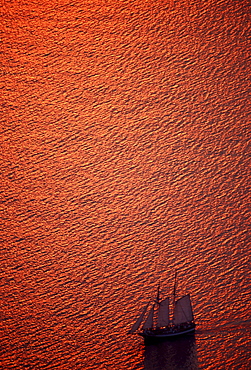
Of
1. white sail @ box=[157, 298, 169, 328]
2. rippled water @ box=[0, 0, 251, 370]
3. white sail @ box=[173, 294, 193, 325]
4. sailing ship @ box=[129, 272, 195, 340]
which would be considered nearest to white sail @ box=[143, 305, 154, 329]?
sailing ship @ box=[129, 272, 195, 340]

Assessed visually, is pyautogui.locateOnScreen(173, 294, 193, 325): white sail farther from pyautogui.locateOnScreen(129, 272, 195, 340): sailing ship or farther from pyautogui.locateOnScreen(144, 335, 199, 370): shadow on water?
pyautogui.locateOnScreen(144, 335, 199, 370): shadow on water

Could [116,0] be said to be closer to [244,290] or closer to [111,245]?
[111,245]

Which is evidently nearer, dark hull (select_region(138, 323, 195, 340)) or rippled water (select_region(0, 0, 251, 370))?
dark hull (select_region(138, 323, 195, 340))

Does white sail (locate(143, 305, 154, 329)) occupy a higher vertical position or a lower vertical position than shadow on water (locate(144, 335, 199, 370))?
higher

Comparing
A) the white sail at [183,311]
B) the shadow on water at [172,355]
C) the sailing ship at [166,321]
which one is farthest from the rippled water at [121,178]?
the white sail at [183,311]

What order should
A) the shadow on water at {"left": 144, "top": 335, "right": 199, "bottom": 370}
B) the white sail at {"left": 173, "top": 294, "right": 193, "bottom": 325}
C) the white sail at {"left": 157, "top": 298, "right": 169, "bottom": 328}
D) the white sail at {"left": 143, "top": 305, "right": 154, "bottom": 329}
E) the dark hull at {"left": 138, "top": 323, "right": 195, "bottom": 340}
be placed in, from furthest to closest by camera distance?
1. the white sail at {"left": 157, "top": 298, "right": 169, "bottom": 328}
2. the white sail at {"left": 173, "top": 294, "right": 193, "bottom": 325}
3. the white sail at {"left": 143, "top": 305, "right": 154, "bottom": 329}
4. the dark hull at {"left": 138, "top": 323, "right": 195, "bottom": 340}
5. the shadow on water at {"left": 144, "top": 335, "right": 199, "bottom": 370}

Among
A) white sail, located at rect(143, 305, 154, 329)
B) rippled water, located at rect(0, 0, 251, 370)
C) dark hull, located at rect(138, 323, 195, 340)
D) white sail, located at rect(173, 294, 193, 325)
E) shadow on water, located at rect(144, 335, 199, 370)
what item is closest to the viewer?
shadow on water, located at rect(144, 335, 199, 370)

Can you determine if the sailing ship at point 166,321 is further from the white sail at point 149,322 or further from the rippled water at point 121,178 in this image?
the rippled water at point 121,178
